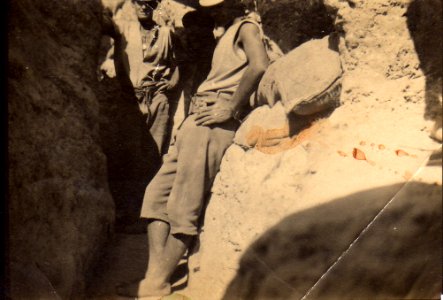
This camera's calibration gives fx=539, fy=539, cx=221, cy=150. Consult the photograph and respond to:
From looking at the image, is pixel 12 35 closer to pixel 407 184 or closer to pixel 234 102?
pixel 234 102

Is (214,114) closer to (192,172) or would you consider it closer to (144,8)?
(192,172)

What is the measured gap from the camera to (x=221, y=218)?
2227 mm

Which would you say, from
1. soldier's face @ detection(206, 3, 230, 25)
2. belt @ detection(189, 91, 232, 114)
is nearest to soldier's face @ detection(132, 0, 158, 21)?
soldier's face @ detection(206, 3, 230, 25)

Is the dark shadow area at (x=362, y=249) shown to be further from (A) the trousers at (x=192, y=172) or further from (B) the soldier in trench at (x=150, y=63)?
(B) the soldier in trench at (x=150, y=63)

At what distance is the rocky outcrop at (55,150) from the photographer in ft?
7.32

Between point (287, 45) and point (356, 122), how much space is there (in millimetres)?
532

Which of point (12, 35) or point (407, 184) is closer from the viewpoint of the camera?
point (407, 184)

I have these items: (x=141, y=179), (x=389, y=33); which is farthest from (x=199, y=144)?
(x=389, y=33)

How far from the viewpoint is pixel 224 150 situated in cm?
233

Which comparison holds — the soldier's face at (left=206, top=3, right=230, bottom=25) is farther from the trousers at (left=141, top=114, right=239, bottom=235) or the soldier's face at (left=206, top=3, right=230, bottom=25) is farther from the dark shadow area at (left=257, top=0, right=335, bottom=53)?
the trousers at (left=141, top=114, right=239, bottom=235)

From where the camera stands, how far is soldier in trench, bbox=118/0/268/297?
230cm

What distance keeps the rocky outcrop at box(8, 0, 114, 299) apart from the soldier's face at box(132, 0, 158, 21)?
0.18m

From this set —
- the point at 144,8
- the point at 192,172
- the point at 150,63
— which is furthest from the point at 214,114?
the point at 144,8

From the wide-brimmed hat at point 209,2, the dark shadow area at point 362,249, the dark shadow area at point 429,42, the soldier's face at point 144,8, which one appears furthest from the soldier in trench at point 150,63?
the dark shadow area at point 429,42
